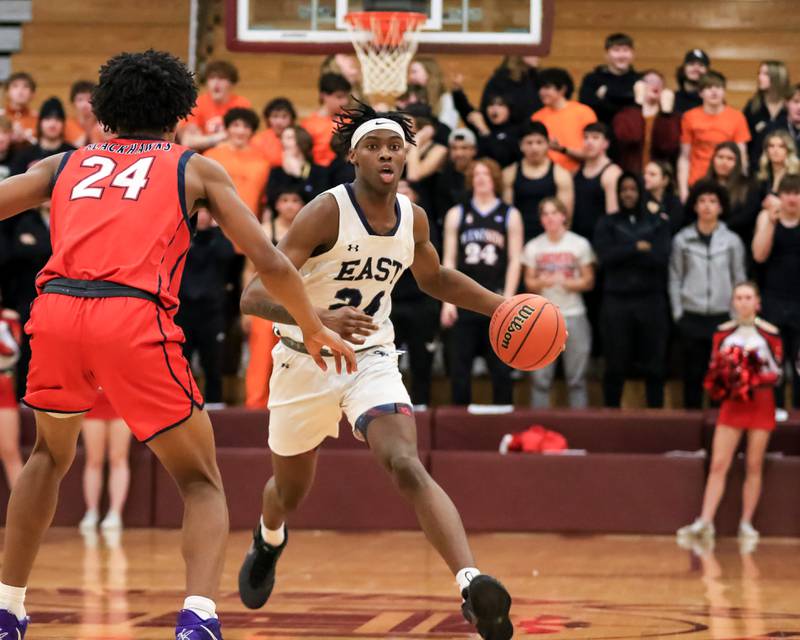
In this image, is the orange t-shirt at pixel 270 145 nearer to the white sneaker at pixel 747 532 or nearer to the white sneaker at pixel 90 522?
the white sneaker at pixel 90 522

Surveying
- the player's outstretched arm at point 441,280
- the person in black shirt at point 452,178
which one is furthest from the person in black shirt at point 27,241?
the player's outstretched arm at point 441,280

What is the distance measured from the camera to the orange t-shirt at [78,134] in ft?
36.8

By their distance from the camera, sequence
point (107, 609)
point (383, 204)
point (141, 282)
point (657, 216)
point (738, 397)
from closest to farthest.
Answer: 1. point (141, 282)
2. point (383, 204)
3. point (107, 609)
4. point (738, 397)
5. point (657, 216)

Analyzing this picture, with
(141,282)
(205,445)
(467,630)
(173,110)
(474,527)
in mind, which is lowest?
(474,527)

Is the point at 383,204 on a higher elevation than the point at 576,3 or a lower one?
lower

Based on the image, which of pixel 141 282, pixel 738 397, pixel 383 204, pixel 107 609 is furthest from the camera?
pixel 738 397

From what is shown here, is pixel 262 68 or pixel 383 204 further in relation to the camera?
pixel 262 68

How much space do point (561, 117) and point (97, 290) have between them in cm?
741

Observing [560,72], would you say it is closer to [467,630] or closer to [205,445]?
[467,630]

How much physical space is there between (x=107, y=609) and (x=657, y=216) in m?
5.38

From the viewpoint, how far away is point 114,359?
4.21 meters

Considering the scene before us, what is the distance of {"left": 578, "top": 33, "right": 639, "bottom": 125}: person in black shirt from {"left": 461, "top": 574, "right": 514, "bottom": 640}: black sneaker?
726cm

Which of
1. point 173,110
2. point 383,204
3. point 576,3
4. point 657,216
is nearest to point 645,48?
point 576,3

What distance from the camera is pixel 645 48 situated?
15.1m
